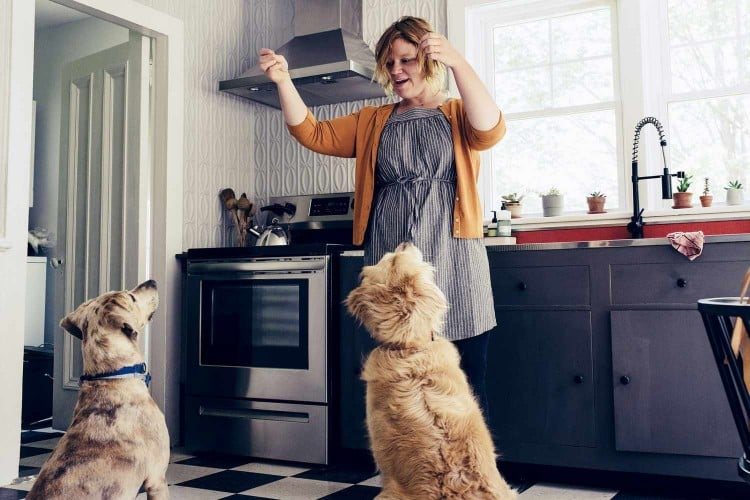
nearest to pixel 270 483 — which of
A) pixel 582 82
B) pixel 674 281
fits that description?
pixel 674 281

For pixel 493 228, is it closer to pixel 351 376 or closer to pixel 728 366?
pixel 351 376

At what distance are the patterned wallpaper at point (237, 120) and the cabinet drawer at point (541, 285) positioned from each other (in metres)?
1.33

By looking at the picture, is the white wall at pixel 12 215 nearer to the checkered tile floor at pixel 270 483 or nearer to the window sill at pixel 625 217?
the checkered tile floor at pixel 270 483

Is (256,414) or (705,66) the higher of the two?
(705,66)

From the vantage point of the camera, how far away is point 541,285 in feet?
8.82

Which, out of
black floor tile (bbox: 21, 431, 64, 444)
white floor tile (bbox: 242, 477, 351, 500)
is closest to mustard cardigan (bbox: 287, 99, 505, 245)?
white floor tile (bbox: 242, 477, 351, 500)

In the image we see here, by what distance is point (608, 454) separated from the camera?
2.53 m

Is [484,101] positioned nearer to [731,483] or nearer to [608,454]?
[608,454]

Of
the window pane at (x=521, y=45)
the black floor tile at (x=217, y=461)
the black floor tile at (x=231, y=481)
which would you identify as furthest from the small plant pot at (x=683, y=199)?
the black floor tile at (x=217, y=461)

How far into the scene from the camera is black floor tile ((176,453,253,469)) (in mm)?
3041

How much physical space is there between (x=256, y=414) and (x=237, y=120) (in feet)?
5.62

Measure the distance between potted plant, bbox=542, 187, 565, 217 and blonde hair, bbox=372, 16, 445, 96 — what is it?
151 cm

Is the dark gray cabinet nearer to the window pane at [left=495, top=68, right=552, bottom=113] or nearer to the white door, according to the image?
the window pane at [left=495, top=68, right=552, bottom=113]

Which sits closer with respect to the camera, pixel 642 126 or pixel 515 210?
pixel 642 126
